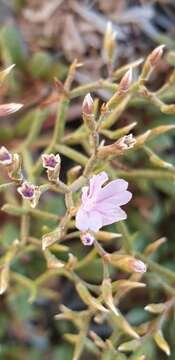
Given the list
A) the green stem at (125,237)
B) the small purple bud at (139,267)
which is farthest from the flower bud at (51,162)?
the green stem at (125,237)

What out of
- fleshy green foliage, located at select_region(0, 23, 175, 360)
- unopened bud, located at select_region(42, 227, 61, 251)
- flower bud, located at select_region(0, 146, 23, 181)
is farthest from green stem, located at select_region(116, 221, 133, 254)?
flower bud, located at select_region(0, 146, 23, 181)

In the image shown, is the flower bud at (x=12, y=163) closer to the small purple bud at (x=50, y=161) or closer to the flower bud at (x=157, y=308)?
the small purple bud at (x=50, y=161)

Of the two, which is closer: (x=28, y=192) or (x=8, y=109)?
(x=28, y=192)

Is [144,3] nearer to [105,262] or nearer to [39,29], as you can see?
[39,29]

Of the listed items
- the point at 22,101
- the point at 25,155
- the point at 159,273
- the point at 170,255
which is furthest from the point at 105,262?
the point at 22,101

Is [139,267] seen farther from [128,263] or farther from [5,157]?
[5,157]

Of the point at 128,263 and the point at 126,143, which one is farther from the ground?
the point at 126,143

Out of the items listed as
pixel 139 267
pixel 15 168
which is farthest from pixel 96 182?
pixel 139 267
